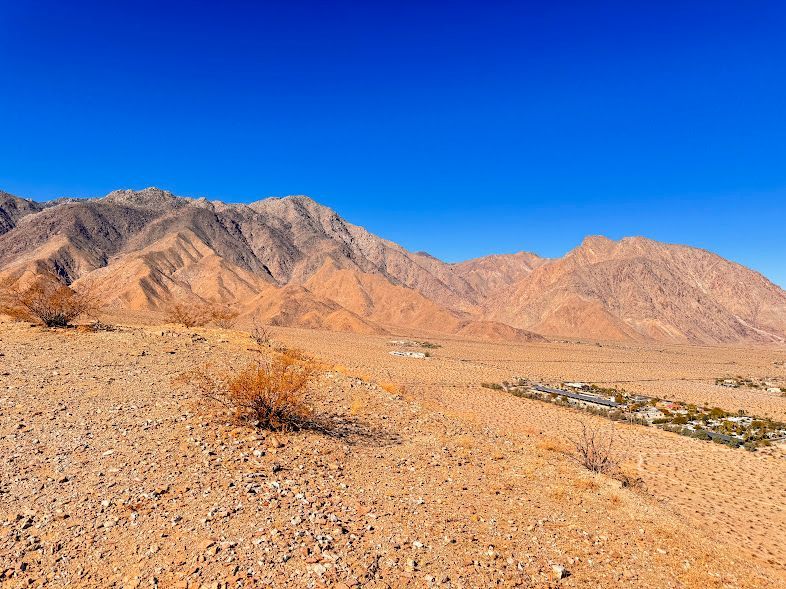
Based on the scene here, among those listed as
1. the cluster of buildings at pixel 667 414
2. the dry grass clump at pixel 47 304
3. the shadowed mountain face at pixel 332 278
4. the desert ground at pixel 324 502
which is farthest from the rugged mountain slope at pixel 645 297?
the desert ground at pixel 324 502

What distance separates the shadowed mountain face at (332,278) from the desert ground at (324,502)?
67088 mm

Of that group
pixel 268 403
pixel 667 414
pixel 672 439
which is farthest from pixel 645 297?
pixel 268 403

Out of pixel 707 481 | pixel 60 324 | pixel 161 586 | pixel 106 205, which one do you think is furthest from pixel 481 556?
pixel 106 205

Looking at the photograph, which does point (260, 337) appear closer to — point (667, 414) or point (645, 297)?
point (667, 414)

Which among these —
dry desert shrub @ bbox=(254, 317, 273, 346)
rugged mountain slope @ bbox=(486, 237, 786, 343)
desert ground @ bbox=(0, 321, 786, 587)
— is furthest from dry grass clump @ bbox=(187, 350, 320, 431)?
rugged mountain slope @ bbox=(486, 237, 786, 343)

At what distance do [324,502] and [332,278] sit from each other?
119 metres

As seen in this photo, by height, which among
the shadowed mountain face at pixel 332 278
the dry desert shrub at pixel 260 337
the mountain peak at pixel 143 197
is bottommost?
the dry desert shrub at pixel 260 337

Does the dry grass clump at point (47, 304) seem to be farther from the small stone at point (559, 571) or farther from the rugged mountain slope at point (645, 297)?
the rugged mountain slope at point (645, 297)

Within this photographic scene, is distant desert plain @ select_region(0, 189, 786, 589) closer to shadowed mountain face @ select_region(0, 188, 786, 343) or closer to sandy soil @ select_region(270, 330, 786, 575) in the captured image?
sandy soil @ select_region(270, 330, 786, 575)

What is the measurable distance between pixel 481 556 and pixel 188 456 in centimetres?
481

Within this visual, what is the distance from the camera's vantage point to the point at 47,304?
1981 cm

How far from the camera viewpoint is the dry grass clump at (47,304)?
19625 millimetres

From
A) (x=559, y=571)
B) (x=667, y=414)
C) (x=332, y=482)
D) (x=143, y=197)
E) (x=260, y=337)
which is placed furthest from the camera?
(x=143, y=197)

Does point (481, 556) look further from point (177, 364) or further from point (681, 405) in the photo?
point (681, 405)
